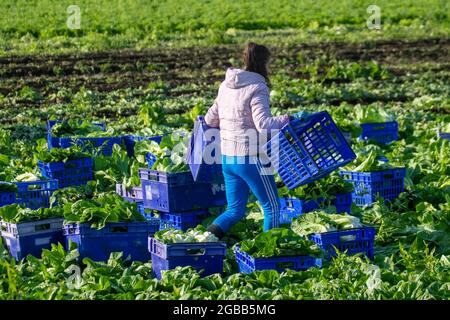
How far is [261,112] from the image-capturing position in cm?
775

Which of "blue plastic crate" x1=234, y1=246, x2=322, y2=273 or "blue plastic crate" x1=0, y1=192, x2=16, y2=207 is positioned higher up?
"blue plastic crate" x1=0, y1=192, x2=16, y2=207

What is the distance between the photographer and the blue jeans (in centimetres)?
791

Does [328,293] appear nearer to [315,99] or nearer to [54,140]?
[54,140]

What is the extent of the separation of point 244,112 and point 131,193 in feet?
6.06

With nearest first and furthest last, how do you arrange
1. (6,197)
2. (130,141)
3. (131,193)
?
(6,197)
(131,193)
(130,141)

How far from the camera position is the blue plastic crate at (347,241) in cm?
742

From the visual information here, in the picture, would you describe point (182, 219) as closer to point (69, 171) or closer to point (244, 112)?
point (244, 112)

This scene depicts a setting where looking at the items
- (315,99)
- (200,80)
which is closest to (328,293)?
(315,99)

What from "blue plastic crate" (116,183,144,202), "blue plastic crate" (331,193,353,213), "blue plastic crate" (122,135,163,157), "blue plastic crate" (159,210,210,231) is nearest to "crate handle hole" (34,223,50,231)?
"blue plastic crate" (159,210,210,231)

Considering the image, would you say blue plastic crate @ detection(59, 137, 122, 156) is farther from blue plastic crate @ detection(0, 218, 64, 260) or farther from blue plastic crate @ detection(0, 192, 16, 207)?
blue plastic crate @ detection(0, 218, 64, 260)

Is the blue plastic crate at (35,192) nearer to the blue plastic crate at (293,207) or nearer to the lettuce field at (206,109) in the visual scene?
the lettuce field at (206,109)

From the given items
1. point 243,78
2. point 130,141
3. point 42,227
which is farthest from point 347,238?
point 130,141

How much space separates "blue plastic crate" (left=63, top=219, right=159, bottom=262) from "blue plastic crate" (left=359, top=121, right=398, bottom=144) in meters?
5.24

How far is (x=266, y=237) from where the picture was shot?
7129 mm
